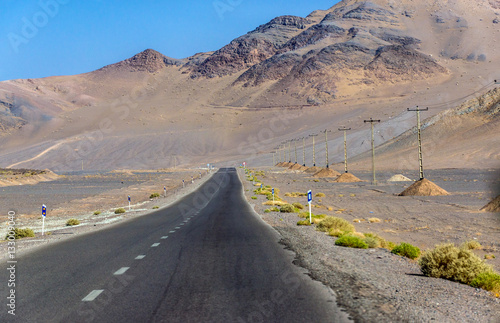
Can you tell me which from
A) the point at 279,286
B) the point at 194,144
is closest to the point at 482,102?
the point at 194,144

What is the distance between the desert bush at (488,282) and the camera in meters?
8.77

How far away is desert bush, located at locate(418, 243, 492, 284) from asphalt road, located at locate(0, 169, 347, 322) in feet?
8.35

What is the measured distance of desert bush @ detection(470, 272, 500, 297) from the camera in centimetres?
877

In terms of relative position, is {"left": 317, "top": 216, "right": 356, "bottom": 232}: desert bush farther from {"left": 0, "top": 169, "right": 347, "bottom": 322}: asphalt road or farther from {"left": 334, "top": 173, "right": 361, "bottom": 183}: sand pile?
{"left": 334, "top": 173, "right": 361, "bottom": 183}: sand pile

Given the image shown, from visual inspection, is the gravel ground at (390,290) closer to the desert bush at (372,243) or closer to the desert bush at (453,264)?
the desert bush at (453,264)

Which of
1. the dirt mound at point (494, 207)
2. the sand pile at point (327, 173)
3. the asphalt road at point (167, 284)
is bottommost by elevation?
the dirt mound at point (494, 207)

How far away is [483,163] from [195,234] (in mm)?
79822

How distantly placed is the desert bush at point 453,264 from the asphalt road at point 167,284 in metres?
2.55

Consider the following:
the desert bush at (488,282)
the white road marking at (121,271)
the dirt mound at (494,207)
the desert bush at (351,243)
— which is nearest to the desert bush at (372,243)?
the desert bush at (351,243)

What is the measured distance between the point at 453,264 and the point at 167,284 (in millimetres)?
5394

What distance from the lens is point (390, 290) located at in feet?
28.4

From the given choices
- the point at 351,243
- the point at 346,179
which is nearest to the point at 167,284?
the point at 351,243

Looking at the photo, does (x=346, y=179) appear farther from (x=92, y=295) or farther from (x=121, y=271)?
(x=92, y=295)

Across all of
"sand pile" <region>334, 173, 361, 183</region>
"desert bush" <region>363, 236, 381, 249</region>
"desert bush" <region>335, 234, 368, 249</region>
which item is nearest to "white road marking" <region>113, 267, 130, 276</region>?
"desert bush" <region>335, 234, 368, 249</region>
